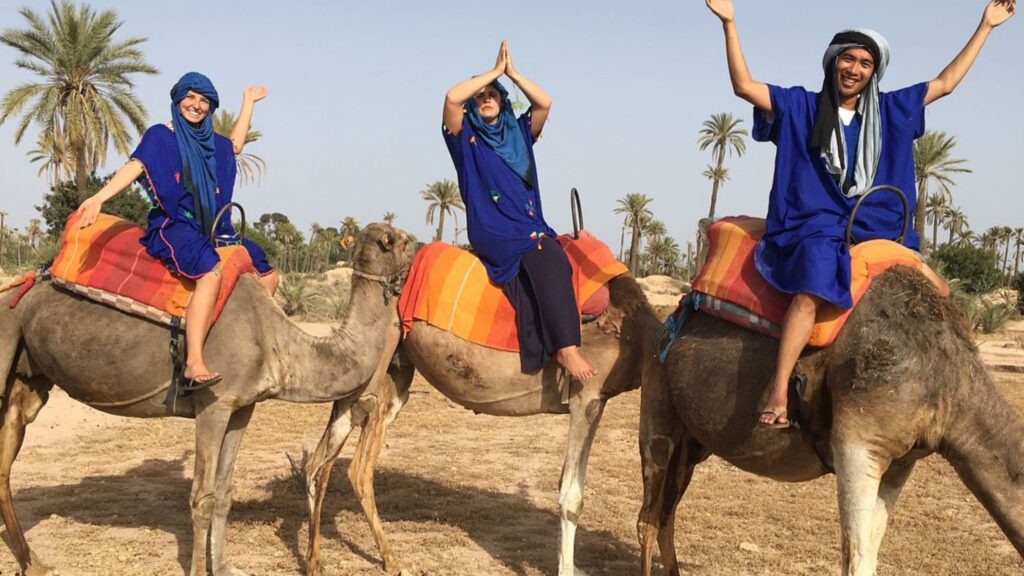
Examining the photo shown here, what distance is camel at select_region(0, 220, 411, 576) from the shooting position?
5.16 metres

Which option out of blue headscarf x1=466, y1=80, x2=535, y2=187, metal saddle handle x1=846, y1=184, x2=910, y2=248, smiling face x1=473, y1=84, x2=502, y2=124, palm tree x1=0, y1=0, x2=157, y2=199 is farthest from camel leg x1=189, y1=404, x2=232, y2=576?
palm tree x1=0, y1=0, x2=157, y2=199

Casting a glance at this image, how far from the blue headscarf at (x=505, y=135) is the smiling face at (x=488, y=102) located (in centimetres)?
2

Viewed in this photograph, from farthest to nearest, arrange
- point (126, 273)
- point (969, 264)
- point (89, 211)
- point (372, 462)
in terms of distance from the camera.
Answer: point (969, 264) < point (372, 462) < point (126, 273) < point (89, 211)

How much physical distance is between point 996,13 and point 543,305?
9.09 ft

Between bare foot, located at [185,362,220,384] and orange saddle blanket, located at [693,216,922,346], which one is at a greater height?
orange saddle blanket, located at [693,216,922,346]

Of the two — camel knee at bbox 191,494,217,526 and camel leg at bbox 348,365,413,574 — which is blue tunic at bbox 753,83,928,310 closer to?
camel leg at bbox 348,365,413,574

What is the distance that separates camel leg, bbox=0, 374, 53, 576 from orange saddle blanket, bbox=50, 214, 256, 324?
874 millimetres

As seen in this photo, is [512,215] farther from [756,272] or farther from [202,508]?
[202,508]

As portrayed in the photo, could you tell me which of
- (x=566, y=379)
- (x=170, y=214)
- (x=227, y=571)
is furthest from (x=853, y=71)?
(x=227, y=571)

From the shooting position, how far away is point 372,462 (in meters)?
6.36

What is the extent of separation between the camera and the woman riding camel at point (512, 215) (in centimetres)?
541

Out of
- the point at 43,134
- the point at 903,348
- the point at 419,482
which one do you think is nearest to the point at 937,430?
the point at 903,348

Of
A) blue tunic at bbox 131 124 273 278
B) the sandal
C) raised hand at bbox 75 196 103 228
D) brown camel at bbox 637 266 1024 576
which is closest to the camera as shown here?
brown camel at bbox 637 266 1024 576

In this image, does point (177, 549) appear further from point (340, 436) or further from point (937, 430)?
point (937, 430)
